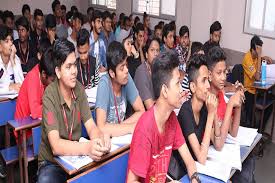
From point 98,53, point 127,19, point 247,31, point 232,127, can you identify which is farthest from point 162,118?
point 127,19

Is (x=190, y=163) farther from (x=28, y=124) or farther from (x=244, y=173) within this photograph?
(x=28, y=124)

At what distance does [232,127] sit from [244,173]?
1.05 ft

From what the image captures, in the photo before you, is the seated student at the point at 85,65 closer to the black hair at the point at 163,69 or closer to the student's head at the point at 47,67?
the student's head at the point at 47,67

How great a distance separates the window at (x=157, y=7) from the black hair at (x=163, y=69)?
171 inches

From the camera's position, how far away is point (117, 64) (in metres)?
2.18

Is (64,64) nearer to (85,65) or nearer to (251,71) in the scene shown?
(85,65)

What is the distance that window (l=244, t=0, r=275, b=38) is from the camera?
4.15 metres

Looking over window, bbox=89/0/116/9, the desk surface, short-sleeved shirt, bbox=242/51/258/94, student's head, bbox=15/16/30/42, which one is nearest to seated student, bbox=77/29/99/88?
the desk surface

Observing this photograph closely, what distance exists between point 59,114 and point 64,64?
1.01 ft

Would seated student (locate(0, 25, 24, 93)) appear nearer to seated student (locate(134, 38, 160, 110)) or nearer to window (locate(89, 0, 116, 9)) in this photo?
seated student (locate(134, 38, 160, 110))

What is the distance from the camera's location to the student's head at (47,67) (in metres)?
2.16

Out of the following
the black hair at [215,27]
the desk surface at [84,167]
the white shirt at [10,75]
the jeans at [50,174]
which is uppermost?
the black hair at [215,27]

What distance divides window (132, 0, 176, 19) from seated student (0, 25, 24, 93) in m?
3.33

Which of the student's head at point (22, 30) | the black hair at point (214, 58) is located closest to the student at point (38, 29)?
the student's head at point (22, 30)
